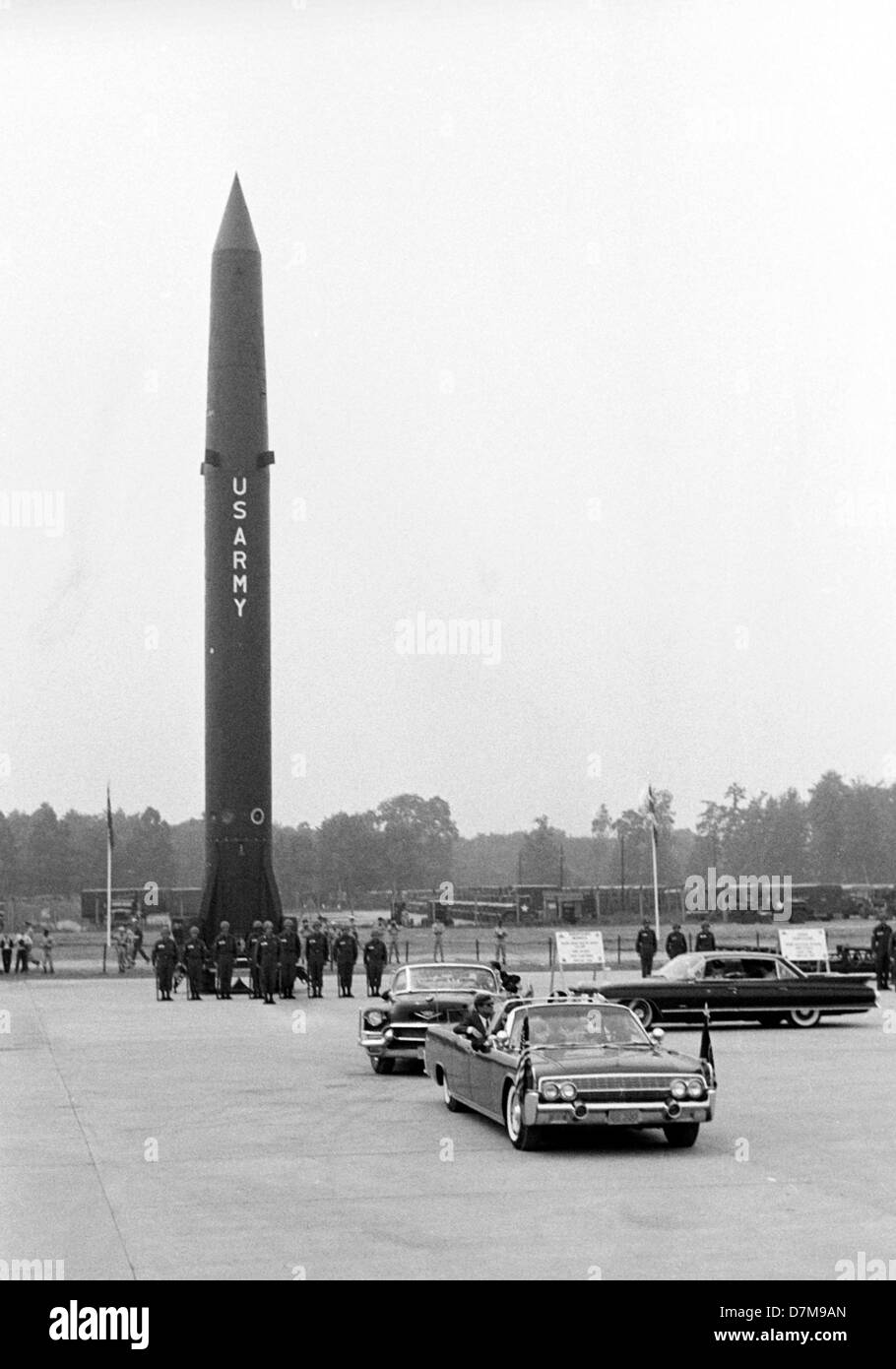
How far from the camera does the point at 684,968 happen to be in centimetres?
2423

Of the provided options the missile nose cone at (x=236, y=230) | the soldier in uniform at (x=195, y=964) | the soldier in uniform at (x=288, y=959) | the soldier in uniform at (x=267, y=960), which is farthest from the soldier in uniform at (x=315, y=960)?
the missile nose cone at (x=236, y=230)

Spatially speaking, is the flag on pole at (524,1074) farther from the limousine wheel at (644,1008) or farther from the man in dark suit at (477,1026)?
the limousine wheel at (644,1008)

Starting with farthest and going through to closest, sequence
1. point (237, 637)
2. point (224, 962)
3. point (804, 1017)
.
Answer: point (237, 637) → point (224, 962) → point (804, 1017)

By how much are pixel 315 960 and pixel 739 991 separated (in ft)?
37.3

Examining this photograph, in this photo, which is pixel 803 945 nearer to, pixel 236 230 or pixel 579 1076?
pixel 236 230

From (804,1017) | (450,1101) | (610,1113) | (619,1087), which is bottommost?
(804,1017)

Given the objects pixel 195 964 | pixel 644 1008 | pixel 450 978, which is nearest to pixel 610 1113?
pixel 450 978

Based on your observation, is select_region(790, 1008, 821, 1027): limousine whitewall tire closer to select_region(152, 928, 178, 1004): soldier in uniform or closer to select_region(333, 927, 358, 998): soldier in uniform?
select_region(333, 927, 358, 998): soldier in uniform

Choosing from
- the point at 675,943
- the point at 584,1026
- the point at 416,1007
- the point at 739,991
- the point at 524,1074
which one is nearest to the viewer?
the point at 524,1074

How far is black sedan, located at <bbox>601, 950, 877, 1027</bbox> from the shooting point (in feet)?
77.3

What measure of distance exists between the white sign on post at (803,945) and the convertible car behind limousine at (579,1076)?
19.7m

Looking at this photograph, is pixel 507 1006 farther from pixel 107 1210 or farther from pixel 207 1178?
pixel 107 1210

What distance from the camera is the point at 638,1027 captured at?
13891mm

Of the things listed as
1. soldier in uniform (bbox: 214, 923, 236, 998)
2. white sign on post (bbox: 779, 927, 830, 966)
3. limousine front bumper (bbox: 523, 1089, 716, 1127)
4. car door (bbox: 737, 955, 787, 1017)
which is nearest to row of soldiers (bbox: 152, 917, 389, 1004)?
soldier in uniform (bbox: 214, 923, 236, 998)
